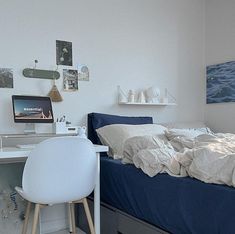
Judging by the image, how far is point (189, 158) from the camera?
5.29 feet

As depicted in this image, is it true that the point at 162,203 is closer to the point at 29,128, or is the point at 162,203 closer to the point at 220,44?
the point at 29,128

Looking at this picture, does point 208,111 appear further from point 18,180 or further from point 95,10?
point 18,180

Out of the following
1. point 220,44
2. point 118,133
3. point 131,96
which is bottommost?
point 118,133

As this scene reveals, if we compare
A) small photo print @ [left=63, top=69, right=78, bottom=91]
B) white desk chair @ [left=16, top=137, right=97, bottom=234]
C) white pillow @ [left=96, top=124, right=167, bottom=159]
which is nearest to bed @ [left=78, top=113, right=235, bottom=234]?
white pillow @ [left=96, top=124, right=167, bottom=159]

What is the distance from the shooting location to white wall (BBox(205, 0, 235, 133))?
11.3 ft

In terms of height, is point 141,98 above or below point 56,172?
above

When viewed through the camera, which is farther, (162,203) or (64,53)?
(64,53)

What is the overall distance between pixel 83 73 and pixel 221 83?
5.74 ft

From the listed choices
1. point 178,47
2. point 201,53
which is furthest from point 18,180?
point 201,53

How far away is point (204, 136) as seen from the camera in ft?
6.27

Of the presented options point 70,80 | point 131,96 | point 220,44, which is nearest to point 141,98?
point 131,96

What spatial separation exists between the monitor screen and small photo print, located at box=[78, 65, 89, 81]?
1.40 ft

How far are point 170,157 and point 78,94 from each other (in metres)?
1.26

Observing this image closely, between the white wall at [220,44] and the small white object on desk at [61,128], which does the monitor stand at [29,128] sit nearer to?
the small white object on desk at [61,128]
